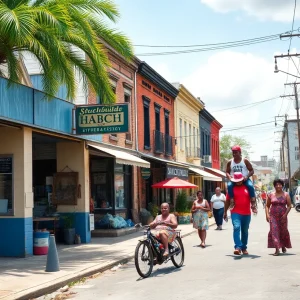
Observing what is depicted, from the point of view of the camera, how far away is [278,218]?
12.4 meters

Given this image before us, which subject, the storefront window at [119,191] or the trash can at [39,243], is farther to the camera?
the storefront window at [119,191]

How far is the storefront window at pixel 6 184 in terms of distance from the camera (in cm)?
1466

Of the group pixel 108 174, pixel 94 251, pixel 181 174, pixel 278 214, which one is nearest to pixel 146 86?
pixel 181 174

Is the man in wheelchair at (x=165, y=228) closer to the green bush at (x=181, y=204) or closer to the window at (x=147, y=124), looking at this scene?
the window at (x=147, y=124)

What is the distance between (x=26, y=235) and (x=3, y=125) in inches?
110

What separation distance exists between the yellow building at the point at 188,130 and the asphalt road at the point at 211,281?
841 inches

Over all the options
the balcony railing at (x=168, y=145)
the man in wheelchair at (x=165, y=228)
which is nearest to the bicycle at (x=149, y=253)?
the man in wheelchair at (x=165, y=228)

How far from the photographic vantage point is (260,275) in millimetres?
9719

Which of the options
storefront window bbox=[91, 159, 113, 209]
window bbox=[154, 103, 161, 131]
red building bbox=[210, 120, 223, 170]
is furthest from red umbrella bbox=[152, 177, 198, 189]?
red building bbox=[210, 120, 223, 170]

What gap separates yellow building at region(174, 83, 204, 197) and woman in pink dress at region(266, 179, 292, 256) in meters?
20.9

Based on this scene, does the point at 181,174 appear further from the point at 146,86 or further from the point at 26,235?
the point at 26,235

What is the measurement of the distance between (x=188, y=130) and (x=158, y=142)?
31.1 ft

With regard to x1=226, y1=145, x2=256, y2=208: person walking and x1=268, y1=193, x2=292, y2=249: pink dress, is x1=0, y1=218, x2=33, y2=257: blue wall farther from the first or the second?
x1=268, y1=193, x2=292, y2=249: pink dress

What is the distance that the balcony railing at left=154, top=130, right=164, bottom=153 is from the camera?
2805 centimetres
